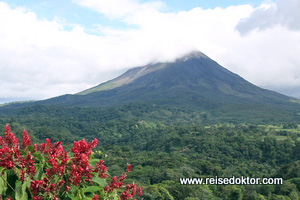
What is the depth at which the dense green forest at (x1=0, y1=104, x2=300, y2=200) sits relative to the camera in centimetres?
2266

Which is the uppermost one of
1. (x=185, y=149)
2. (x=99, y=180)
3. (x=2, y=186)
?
(x=2, y=186)

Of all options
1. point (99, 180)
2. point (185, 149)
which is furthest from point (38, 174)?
point (185, 149)

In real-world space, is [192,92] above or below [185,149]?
above

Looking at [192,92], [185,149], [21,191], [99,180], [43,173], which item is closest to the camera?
[21,191]

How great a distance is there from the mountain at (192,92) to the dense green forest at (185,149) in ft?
32.3

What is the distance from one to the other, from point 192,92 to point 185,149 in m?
63.8

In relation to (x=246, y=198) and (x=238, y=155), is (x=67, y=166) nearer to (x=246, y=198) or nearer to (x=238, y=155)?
(x=246, y=198)

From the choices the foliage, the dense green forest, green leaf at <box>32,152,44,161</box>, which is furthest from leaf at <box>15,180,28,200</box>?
the dense green forest

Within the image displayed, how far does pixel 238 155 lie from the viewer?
42844 millimetres

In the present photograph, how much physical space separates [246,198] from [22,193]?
2112cm

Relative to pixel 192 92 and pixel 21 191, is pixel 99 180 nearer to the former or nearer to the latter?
pixel 21 191

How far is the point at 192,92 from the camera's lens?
109438 millimetres

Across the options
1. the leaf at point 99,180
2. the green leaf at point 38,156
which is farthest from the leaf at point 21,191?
the leaf at point 99,180

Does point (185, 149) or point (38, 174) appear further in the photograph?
point (185, 149)
